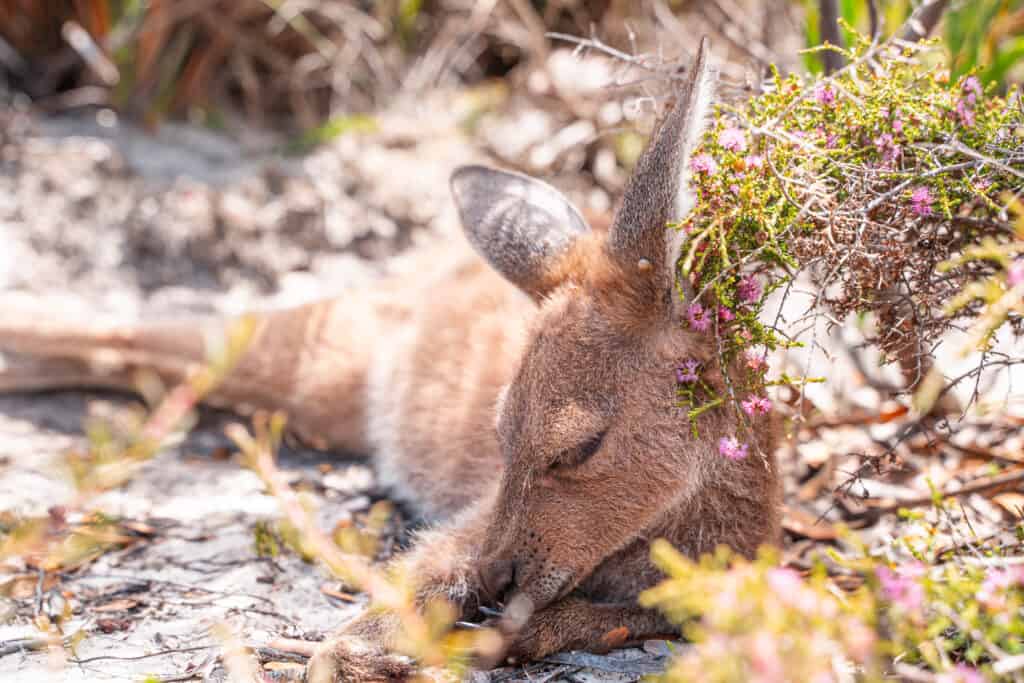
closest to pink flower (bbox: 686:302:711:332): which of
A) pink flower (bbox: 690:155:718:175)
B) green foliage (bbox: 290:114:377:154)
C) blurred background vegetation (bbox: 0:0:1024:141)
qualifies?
pink flower (bbox: 690:155:718:175)

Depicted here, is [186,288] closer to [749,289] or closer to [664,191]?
[664,191]

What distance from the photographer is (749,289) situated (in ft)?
7.98

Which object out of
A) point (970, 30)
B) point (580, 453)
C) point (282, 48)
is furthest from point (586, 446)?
point (282, 48)

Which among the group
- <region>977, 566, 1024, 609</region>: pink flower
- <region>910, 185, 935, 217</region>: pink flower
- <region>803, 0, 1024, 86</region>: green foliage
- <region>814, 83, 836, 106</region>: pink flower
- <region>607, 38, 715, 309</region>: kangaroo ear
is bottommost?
<region>977, 566, 1024, 609</region>: pink flower

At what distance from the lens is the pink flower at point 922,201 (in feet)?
7.48

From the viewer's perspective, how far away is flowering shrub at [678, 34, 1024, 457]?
7.50 feet

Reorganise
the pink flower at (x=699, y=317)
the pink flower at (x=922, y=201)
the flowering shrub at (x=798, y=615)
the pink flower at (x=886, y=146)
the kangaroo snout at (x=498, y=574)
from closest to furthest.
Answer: the flowering shrub at (x=798, y=615) < the pink flower at (x=922, y=201) < the pink flower at (x=886, y=146) < the pink flower at (x=699, y=317) < the kangaroo snout at (x=498, y=574)

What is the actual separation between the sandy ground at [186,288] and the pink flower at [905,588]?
3.67 ft

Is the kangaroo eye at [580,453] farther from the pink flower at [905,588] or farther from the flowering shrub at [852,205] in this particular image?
the pink flower at [905,588]

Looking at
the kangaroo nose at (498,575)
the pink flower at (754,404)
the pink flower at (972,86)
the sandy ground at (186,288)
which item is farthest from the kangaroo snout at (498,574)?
the pink flower at (972,86)

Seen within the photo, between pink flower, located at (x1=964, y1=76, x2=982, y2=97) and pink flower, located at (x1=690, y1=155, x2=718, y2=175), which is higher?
pink flower, located at (x1=964, y1=76, x2=982, y2=97)

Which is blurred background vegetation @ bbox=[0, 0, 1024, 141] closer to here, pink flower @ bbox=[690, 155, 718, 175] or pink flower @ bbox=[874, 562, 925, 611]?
pink flower @ bbox=[690, 155, 718, 175]

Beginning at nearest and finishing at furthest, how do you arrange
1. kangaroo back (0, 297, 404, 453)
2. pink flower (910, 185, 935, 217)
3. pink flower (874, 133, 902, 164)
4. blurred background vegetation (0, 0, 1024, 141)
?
pink flower (910, 185, 935, 217), pink flower (874, 133, 902, 164), kangaroo back (0, 297, 404, 453), blurred background vegetation (0, 0, 1024, 141)

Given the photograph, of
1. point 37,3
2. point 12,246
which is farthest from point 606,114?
point 37,3
